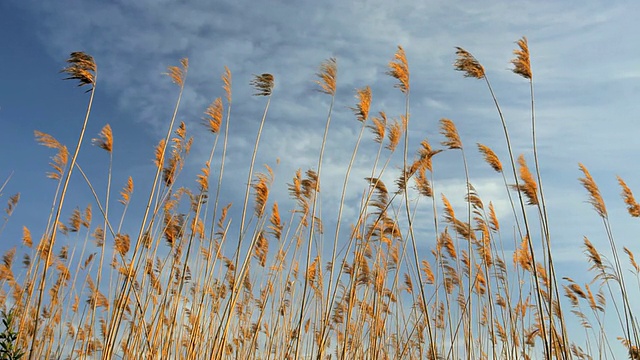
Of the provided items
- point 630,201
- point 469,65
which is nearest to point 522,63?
point 469,65

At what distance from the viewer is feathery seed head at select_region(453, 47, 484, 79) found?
12.9ft

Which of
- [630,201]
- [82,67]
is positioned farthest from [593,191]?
[82,67]

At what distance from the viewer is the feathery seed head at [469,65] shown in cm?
393

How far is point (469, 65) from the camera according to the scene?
3951mm

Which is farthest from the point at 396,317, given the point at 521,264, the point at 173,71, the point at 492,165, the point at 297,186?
the point at 173,71

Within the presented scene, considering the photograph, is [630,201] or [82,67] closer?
[82,67]

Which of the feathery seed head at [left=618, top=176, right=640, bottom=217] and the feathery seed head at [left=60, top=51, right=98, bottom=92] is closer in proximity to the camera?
the feathery seed head at [left=60, top=51, right=98, bottom=92]

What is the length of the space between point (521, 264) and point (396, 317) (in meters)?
1.41

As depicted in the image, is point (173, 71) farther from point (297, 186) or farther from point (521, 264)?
point (521, 264)

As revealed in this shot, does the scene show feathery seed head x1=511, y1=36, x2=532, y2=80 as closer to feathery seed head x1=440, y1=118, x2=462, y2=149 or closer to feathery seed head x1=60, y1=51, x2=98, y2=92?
feathery seed head x1=440, y1=118, x2=462, y2=149

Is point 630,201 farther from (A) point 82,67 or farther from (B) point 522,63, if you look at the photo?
(A) point 82,67

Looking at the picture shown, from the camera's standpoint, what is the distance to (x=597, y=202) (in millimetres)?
4762

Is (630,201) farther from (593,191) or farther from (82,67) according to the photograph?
(82,67)

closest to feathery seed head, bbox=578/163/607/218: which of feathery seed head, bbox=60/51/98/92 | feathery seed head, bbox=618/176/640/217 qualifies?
feathery seed head, bbox=618/176/640/217
